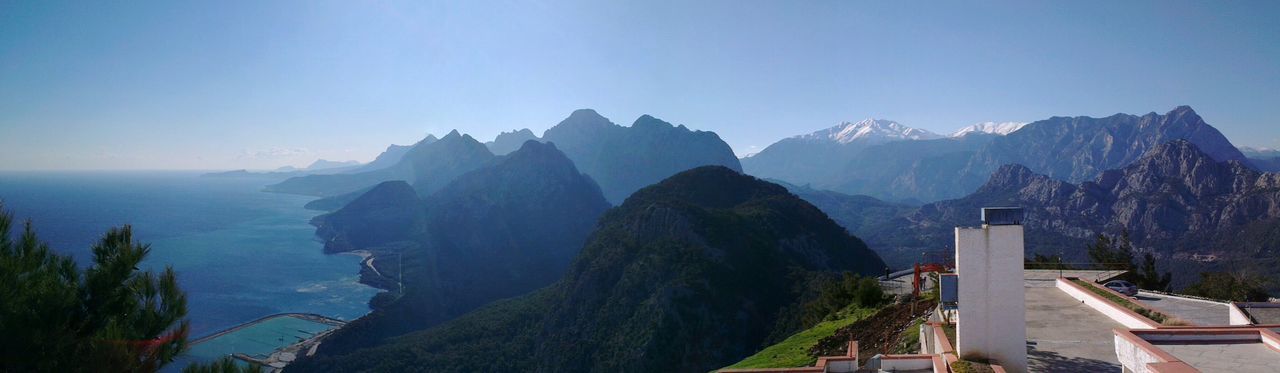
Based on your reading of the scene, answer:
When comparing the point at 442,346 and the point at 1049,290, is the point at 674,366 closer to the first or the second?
the point at 442,346

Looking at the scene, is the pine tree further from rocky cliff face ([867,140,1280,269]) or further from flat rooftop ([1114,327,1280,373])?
rocky cliff face ([867,140,1280,269])

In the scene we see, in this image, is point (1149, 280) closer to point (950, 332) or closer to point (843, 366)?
point (950, 332)

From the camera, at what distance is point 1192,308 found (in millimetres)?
15844

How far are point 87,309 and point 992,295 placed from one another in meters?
11.9

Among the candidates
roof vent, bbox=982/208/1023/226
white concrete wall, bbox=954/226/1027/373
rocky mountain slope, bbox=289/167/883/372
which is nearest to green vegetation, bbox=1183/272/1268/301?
rocky mountain slope, bbox=289/167/883/372

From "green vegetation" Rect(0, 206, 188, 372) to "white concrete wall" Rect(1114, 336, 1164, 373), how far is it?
11337 millimetres

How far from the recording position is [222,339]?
240ft

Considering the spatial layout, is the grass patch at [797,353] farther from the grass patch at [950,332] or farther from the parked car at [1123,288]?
the parked car at [1123,288]

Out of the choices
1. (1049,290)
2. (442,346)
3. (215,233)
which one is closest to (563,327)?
(442,346)

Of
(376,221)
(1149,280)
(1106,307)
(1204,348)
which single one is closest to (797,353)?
(1106,307)

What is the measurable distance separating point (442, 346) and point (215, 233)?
146559 millimetres

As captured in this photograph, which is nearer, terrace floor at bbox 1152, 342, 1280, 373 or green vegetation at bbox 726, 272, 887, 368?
terrace floor at bbox 1152, 342, 1280, 373

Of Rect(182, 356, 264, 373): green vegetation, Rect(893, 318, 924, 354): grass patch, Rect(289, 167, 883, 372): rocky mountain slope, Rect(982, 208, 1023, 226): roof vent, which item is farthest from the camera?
Rect(289, 167, 883, 372): rocky mountain slope

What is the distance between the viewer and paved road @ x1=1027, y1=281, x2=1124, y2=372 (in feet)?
27.7
